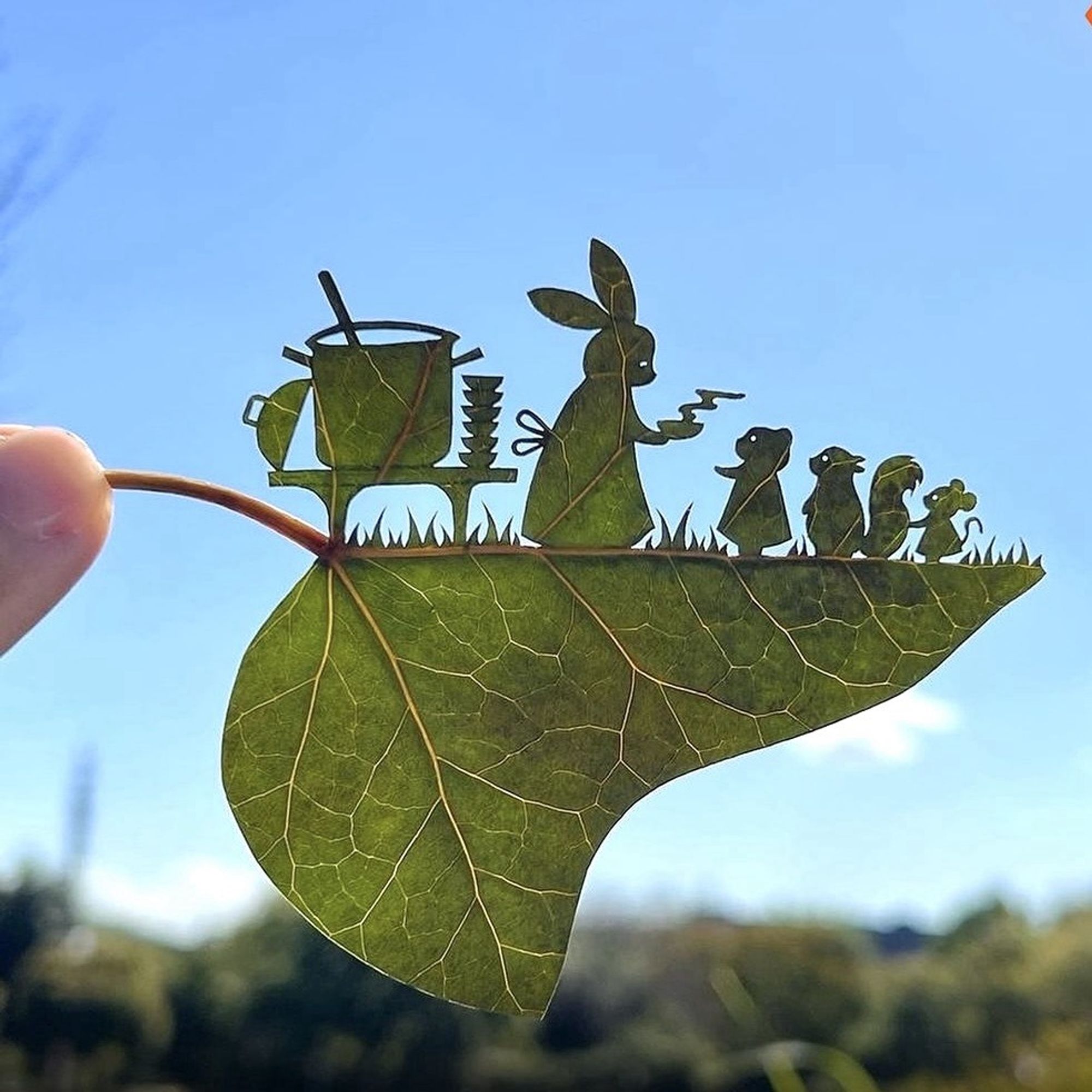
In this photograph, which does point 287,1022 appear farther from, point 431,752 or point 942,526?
point 942,526

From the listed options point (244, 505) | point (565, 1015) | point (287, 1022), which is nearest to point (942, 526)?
point (244, 505)

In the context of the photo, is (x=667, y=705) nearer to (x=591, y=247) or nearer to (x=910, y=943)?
(x=591, y=247)

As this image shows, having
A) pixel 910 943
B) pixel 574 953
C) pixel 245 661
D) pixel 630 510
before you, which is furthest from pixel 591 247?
pixel 910 943

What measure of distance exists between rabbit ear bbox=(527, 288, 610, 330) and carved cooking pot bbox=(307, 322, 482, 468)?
0.04m

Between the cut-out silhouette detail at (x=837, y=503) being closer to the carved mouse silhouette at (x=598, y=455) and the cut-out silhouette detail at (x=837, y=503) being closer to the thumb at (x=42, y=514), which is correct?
the carved mouse silhouette at (x=598, y=455)

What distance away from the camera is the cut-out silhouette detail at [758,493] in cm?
48

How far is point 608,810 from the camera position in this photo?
20.3 inches

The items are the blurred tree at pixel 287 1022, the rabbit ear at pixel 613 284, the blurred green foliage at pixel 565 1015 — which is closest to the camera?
the rabbit ear at pixel 613 284

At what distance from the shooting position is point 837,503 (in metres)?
0.48

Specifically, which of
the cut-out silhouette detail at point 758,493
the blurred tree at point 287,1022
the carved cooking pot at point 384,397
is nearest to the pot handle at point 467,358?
the carved cooking pot at point 384,397

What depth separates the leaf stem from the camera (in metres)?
0.50

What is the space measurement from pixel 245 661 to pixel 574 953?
29.9 feet

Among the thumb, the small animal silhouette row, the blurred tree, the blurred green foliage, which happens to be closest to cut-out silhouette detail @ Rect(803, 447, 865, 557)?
the small animal silhouette row

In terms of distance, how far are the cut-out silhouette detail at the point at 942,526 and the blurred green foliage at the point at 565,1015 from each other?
807cm
